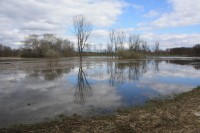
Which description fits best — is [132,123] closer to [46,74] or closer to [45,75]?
[45,75]

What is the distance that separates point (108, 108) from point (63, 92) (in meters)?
5.66

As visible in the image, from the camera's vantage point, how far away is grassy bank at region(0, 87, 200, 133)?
8.17m

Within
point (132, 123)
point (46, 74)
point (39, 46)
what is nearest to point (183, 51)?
point (39, 46)

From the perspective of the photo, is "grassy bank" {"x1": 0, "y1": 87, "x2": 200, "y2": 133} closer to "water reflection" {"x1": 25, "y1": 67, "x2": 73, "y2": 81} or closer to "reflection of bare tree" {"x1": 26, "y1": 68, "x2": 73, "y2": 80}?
"water reflection" {"x1": 25, "y1": 67, "x2": 73, "y2": 81}

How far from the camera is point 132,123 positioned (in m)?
8.85

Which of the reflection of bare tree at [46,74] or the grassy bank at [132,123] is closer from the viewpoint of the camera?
the grassy bank at [132,123]

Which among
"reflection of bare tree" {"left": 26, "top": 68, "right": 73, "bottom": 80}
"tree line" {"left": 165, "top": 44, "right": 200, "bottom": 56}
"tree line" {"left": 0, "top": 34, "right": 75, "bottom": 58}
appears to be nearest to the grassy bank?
"reflection of bare tree" {"left": 26, "top": 68, "right": 73, "bottom": 80}

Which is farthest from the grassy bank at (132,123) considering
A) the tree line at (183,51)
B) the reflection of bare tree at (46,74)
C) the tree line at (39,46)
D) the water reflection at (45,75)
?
the tree line at (183,51)

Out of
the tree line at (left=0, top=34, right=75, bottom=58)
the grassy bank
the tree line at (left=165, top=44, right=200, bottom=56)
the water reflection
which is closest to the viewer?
the grassy bank

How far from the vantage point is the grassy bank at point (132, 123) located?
26.8ft

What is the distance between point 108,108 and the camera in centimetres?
1184

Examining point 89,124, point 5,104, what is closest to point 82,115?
point 89,124

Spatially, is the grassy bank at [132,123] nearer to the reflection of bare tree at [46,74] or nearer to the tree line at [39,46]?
the reflection of bare tree at [46,74]

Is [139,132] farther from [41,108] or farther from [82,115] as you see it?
[41,108]
